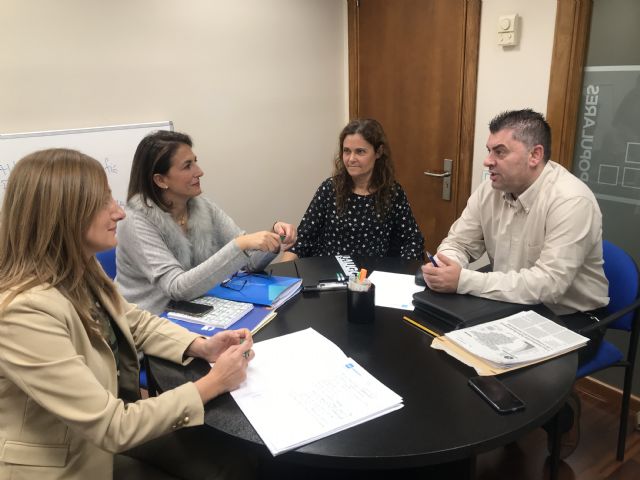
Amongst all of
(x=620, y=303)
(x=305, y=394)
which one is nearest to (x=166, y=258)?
(x=305, y=394)

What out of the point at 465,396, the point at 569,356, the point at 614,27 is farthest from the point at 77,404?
the point at 614,27

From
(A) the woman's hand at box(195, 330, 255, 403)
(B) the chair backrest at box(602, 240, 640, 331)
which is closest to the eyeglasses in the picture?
(A) the woman's hand at box(195, 330, 255, 403)

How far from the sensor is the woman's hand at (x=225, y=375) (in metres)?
1.09

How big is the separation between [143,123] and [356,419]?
235 cm

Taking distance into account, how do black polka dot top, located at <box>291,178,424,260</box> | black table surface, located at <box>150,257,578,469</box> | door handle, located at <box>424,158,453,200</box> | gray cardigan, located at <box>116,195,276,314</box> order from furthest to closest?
door handle, located at <box>424,158,453,200</box>, black polka dot top, located at <box>291,178,424,260</box>, gray cardigan, located at <box>116,195,276,314</box>, black table surface, located at <box>150,257,578,469</box>

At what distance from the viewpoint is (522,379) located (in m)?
1.17

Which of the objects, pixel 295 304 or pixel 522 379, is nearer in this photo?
pixel 522 379

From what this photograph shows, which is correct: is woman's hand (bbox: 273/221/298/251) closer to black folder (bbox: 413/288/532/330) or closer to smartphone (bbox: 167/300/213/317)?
smartphone (bbox: 167/300/213/317)

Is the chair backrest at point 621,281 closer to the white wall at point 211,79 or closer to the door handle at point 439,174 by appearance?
the door handle at point 439,174

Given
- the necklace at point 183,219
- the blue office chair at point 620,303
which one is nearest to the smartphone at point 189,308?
the necklace at point 183,219

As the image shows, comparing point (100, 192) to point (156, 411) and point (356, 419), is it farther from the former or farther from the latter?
point (356, 419)

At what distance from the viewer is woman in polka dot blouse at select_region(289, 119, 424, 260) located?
238cm

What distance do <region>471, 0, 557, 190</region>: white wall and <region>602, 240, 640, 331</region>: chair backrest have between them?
96 centimetres

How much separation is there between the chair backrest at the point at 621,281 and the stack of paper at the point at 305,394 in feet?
3.96
